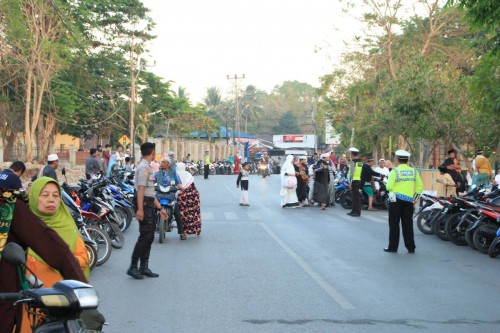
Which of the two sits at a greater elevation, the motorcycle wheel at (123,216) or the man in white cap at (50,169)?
the man in white cap at (50,169)

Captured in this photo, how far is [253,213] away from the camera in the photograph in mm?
21938

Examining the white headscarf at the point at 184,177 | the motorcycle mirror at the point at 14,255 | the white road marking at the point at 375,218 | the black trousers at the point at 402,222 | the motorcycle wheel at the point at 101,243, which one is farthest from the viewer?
the white road marking at the point at 375,218

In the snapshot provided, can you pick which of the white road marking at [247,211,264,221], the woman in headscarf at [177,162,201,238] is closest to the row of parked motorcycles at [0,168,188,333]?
the woman in headscarf at [177,162,201,238]

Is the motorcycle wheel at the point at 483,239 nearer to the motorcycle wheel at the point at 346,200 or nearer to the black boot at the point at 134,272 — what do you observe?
the black boot at the point at 134,272

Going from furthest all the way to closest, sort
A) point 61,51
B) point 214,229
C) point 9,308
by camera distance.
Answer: point 61,51 < point 214,229 < point 9,308

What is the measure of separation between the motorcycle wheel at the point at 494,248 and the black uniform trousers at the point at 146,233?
19.5ft

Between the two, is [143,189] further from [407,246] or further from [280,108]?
[280,108]

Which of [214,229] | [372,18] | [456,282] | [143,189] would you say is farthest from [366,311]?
[372,18]

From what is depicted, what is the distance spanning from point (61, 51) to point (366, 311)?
37.3 m

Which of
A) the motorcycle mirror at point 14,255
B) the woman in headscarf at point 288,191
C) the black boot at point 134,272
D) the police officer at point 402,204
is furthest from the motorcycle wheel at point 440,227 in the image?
the motorcycle mirror at point 14,255

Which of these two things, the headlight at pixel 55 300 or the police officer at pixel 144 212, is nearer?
the headlight at pixel 55 300

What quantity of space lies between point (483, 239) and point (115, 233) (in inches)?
267

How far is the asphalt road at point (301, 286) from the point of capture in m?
7.60

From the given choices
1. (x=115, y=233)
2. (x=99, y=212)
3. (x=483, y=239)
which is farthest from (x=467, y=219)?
(x=99, y=212)
